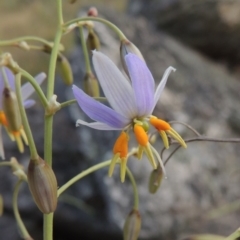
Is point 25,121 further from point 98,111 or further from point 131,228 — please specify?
point 131,228

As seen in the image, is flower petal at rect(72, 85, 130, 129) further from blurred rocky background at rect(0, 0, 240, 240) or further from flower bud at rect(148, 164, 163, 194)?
blurred rocky background at rect(0, 0, 240, 240)

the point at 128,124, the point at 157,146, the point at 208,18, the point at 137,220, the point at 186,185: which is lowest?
the point at 186,185

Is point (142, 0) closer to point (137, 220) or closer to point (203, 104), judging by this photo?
point (203, 104)

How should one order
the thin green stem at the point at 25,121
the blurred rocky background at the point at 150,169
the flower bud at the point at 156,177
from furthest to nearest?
the blurred rocky background at the point at 150,169 < the flower bud at the point at 156,177 < the thin green stem at the point at 25,121

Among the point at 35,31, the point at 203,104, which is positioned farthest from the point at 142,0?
the point at 203,104

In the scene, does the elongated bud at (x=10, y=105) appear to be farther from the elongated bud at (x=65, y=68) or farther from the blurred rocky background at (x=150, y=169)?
the blurred rocky background at (x=150, y=169)

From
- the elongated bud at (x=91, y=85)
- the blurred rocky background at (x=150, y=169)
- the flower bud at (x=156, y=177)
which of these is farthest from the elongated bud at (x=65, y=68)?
the blurred rocky background at (x=150, y=169)
